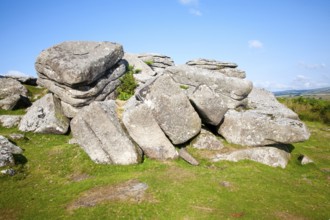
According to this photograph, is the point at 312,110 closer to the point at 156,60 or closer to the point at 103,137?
the point at 156,60

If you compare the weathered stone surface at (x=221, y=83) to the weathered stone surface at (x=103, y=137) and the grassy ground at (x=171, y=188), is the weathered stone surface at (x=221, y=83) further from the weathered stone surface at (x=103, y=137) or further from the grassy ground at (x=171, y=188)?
the weathered stone surface at (x=103, y=137)

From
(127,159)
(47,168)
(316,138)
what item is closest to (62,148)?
(47,168)

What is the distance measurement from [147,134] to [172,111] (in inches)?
121

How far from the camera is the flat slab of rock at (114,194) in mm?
16288

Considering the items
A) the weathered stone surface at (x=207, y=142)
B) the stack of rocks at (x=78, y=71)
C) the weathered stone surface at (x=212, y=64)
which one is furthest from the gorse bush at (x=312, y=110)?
the stack of rocks at (x=78, y=71)

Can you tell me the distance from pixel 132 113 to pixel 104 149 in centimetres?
396

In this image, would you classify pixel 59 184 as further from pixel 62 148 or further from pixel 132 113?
pixel 132 113

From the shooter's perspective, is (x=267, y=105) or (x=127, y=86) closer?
(x=267, y=105)

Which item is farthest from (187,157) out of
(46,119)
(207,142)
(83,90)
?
(46,119)

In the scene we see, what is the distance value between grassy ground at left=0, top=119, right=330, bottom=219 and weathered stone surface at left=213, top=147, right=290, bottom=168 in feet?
2.41

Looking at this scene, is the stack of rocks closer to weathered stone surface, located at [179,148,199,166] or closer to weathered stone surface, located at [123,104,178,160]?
weathered stone surface, located at [123,104,178,160]

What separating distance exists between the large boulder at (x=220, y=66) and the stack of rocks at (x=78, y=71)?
11.0 meters

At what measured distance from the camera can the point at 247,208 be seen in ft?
51.9

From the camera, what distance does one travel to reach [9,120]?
3156 centimetres
